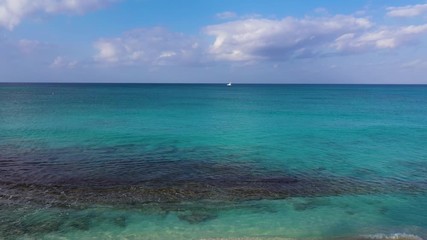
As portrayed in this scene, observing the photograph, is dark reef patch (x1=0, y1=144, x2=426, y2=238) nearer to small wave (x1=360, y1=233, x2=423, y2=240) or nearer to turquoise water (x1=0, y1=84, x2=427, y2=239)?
turquoise water (x1=0, y1=84, x2=427, y2=239)

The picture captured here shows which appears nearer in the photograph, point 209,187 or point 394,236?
point 394,236

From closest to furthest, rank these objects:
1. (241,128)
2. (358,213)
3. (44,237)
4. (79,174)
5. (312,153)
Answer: (44,237)
(358,213)
(79,174)
(312,153)
(241,128)

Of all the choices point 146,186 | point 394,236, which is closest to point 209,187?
point 146,186

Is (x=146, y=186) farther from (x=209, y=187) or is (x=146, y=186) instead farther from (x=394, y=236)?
(x=394, y=236)

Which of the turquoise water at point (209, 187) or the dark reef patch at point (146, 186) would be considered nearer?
the turquoise water at point (209, 187)

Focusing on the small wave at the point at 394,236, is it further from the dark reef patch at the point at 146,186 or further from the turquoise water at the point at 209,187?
the dark reef patch at the point at 146,186

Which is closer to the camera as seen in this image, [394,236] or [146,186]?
[394,236]

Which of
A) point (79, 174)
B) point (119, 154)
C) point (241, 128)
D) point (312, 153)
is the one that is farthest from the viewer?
point (241, 128)

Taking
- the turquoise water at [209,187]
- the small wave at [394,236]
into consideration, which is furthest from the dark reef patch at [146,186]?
the small wave at [394,236]

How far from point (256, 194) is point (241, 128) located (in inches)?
1028

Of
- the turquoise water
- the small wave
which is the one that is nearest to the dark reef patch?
the turquoise water

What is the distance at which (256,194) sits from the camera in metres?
18.6

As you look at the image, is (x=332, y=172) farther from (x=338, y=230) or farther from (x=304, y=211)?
(x=338, y=230)

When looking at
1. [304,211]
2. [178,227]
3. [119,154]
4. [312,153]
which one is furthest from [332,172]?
[119,154]
